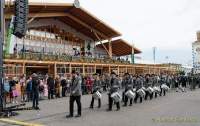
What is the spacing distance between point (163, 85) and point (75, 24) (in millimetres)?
20535

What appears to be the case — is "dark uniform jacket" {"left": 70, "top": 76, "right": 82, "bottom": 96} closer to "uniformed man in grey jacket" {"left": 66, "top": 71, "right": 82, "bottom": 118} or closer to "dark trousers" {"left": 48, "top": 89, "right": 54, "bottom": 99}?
"uniformed man in grey jacket" {"left": 66, "top": 71, "right": 82, "bottom": 118}

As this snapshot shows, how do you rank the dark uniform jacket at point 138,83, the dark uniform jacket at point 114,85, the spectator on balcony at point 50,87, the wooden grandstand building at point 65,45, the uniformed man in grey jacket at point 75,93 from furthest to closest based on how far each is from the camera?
the wooden grandstand building at point 65,45, the spectator on balcony at point 50,87, the dark uniform jacket at point 138,83, the dark uniform jacket at point 114,85, the uniformed man in grey jacket at point 75,93

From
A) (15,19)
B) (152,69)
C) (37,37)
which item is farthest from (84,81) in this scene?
(152,69)

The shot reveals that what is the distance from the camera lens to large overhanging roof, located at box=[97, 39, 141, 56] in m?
52.6

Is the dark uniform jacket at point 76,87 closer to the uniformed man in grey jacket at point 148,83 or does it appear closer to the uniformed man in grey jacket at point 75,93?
the uniformed man in grey jacket at point 75,93

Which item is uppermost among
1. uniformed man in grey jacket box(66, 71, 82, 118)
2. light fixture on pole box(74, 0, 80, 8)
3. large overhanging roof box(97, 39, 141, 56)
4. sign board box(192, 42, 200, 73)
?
light fixture on pole box(74, 0, 80, 8)

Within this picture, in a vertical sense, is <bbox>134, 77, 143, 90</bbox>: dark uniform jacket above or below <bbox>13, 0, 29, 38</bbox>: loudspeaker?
below

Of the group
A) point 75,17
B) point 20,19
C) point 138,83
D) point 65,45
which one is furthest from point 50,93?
point 65,45

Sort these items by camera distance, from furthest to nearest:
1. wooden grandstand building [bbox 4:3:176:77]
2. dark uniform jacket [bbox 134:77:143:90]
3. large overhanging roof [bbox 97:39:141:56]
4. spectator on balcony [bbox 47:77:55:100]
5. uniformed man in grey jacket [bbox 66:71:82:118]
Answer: large overhanging roof [bbox 97:39:141:56] < wooden grandstand building [bbox 4:3:176:77] < spectator on balcony [bbox 47:77:55:100] < dark uniform jacket [bbox 134:77:143:90] < uniformed man in grey jacket [bbox 66:71:82:118]

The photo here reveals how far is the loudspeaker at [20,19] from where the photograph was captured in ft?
57.3

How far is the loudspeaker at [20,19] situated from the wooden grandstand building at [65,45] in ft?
42.4

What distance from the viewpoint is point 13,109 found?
55.0 ft

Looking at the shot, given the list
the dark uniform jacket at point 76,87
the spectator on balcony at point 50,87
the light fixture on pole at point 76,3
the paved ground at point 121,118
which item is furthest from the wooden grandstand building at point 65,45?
the dark uniform jacket at point 76,87

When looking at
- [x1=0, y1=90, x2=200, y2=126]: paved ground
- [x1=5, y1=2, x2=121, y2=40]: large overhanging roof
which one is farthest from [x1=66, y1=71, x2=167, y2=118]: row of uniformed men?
[x1=5, y1=2, x2=121, y2=40]: large overhanging roof
